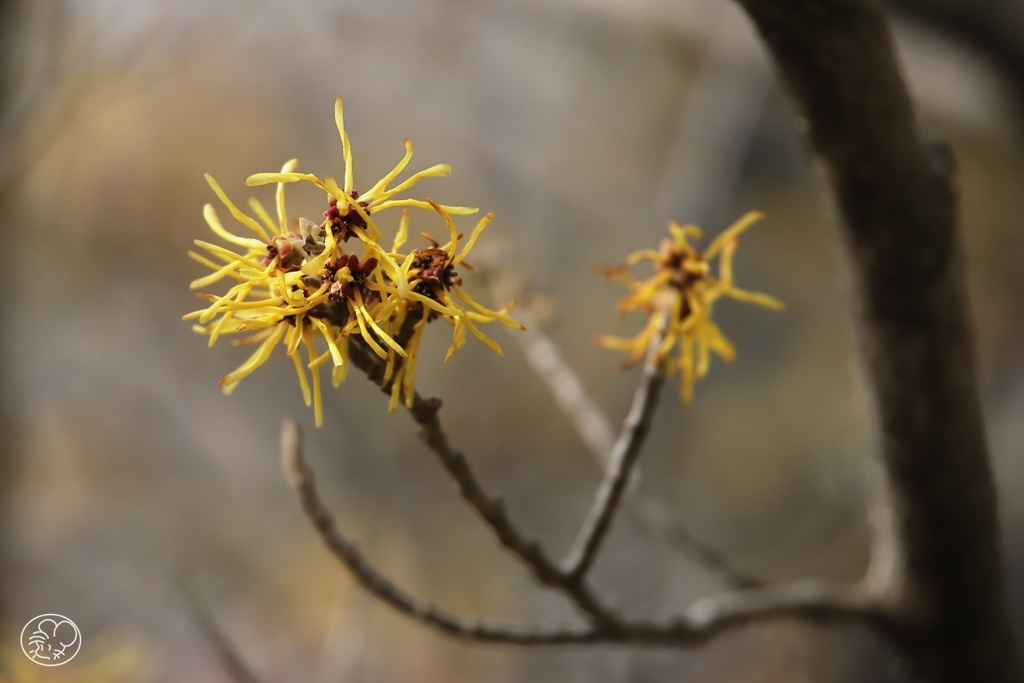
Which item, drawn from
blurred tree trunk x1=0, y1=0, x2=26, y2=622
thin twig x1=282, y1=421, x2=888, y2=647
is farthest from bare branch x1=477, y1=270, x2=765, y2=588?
blurred tree trunk x1=0, y1=0, x2=26, y2=622

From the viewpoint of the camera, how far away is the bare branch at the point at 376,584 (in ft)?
0.80

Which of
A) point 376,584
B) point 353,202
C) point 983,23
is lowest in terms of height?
point 376,584

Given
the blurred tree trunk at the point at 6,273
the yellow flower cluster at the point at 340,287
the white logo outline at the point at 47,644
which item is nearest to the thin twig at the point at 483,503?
the yellow flower cluster at the point at 340,287

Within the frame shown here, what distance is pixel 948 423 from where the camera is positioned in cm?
37

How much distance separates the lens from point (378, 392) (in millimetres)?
1408

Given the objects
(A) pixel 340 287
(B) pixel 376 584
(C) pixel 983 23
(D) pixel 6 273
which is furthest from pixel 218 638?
(D) pixel 6 273

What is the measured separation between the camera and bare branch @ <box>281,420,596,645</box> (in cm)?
24

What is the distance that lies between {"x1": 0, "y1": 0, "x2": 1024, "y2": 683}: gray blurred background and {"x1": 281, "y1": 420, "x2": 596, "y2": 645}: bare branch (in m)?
1.04

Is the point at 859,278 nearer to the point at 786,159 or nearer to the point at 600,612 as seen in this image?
the point at 600,612

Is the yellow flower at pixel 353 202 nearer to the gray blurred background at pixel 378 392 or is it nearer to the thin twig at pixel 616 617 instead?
the thin twig at pixel 616 617

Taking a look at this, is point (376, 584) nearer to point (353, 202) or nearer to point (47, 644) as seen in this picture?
point (353, 202)

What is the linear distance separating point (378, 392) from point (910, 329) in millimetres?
1146

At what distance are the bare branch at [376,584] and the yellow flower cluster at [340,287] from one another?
62 mm

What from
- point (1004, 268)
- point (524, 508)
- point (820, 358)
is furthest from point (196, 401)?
point (1004, 268)
